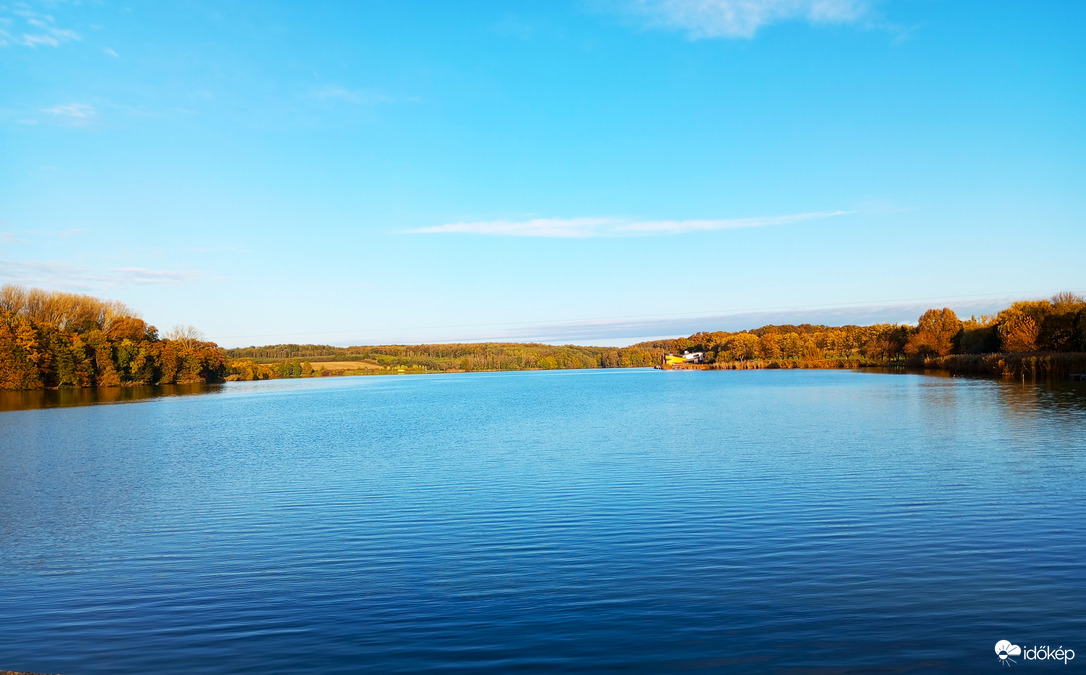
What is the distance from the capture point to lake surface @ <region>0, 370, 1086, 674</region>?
6848 mm

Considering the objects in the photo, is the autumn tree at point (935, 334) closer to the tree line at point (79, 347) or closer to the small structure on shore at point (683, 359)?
the small structure on shore at point (683, 359)

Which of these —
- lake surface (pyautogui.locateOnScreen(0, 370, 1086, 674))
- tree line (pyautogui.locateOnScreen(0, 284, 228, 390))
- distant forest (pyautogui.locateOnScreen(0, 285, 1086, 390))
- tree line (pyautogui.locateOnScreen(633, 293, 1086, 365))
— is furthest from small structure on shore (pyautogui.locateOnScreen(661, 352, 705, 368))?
lake surface (pyautogui.locateOnScreen(0, 370, 1086, 674))

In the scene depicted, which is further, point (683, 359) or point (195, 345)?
point (683, 359)

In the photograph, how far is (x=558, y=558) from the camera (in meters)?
10.1

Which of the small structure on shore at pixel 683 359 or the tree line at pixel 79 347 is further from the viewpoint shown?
the small structure on shore at pixel 683 359

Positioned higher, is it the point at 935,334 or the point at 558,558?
the point at 935,334

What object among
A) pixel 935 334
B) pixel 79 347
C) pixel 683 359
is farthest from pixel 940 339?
pixel 79 347

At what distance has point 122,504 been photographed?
49.6ft

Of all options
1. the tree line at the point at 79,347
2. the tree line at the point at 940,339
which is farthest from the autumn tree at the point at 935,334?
the tree line at the point at 79,347

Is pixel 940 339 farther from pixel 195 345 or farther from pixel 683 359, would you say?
pixel 195 345

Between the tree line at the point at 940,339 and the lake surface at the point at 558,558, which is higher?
the tree line at the point at 940,339

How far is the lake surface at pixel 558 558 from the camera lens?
22.5 ft

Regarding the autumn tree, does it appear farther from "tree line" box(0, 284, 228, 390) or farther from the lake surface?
"tree line" box(0, 284, 228, 390)

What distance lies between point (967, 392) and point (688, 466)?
1408 inches
